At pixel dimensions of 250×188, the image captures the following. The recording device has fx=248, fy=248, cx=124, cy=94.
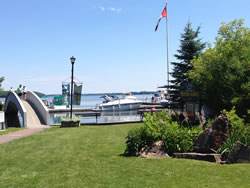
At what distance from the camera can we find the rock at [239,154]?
600cm

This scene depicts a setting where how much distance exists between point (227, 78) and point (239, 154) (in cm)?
778

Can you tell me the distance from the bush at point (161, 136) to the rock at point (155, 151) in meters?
0.15

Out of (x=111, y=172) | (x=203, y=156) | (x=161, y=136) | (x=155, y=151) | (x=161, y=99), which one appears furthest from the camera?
(x=161, y=99)

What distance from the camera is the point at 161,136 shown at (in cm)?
756

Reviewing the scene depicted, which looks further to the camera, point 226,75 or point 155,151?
point 226,75

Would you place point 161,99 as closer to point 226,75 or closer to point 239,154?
point 226,75

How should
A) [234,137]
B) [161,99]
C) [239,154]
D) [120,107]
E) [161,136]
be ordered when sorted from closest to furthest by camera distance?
1. [239,154]
2. [234,137]
3. [161,136]
4. [120,107]
5. [161,99]

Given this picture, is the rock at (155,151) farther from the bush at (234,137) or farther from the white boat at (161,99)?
the white boat at (161,99)

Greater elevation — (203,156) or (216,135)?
(216,135)

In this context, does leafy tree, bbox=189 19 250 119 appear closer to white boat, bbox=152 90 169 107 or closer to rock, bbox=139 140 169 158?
rock, bbox=139 140 169 158

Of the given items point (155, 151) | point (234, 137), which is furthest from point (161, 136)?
point (234, 137)

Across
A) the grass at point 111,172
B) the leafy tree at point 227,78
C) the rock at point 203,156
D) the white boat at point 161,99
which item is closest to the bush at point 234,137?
the rock at point 203,156

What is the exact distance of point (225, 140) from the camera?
678 cm

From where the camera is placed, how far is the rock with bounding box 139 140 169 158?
7.11 meters
